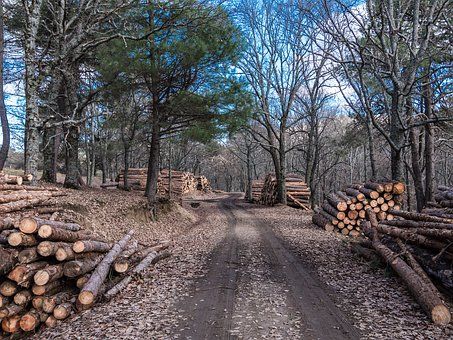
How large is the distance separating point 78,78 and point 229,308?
14.0 meters

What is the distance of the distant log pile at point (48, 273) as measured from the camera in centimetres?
500

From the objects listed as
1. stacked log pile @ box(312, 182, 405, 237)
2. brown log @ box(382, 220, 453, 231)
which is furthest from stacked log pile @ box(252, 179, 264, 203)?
brown log @ box(382, 220, 453, 231)

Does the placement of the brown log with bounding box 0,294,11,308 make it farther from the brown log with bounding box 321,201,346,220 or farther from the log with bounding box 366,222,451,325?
the brown log with bounding box 321,201,346,220

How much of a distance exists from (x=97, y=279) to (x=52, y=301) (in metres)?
0.73

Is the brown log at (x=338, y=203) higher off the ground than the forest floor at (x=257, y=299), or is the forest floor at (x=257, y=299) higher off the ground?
the brown log at (x=338, y=203)

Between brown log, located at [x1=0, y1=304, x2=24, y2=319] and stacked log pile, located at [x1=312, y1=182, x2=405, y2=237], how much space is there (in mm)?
9982

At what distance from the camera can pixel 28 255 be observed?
204 inches

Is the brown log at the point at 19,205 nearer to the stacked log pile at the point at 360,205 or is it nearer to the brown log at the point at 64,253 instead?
the brown log at the point at 64,253

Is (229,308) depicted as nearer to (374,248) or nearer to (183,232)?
(374,248)

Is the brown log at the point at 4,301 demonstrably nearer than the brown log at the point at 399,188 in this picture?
Yes

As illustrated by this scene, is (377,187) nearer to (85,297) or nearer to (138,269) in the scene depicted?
(138,269)

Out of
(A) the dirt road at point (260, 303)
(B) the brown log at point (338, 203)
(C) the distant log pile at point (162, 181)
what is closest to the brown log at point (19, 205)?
(A) the dirt road at point (260, 303)

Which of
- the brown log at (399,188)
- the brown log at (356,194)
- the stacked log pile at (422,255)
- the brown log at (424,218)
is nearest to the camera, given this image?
the stacked log pile at (422,255)

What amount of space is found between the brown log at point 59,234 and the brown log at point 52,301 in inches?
36.2
